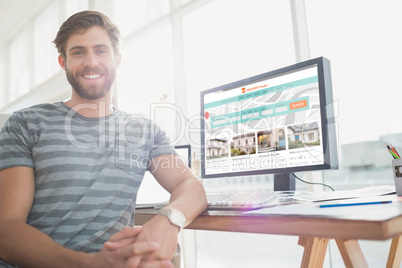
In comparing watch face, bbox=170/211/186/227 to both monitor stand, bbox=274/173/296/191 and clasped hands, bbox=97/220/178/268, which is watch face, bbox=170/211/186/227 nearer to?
clasped hands, bbox=97/220/178/268

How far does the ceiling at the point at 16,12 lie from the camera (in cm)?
466

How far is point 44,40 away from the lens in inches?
185

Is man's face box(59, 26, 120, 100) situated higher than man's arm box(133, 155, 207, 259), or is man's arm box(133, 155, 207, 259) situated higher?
man's face box(59, 26, 120, 100)

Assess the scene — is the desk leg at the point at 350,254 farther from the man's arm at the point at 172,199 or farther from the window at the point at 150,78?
the window at the point at 150,78

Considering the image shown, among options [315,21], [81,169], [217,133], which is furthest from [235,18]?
[81,169]

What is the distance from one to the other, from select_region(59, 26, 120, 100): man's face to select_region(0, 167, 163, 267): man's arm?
1.21ft

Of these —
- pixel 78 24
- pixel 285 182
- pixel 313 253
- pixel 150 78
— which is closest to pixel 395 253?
pixel 313 253

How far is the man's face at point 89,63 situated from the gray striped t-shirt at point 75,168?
0.34ft

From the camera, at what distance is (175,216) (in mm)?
800

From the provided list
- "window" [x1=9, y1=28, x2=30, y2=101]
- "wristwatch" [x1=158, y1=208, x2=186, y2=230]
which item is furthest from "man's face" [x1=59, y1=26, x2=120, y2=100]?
"window" [x1=9, y1=28, x2=30, y2=101]

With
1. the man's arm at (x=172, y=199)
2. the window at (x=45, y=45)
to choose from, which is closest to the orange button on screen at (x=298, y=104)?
the man's arm at (x=172, y=199)

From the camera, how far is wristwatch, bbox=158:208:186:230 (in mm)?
795

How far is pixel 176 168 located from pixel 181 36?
1921 millimetres

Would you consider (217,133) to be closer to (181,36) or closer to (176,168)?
(176,168)
